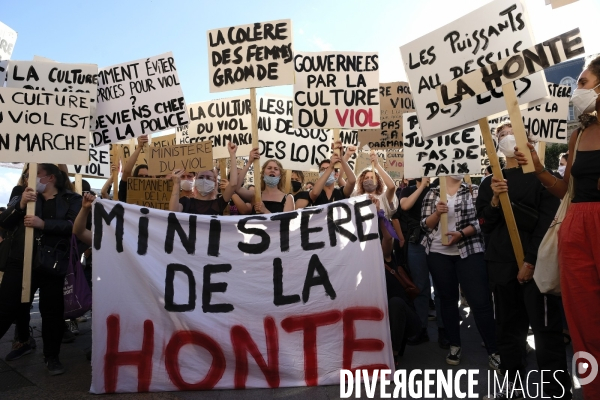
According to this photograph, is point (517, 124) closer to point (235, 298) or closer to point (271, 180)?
point (235, 298)

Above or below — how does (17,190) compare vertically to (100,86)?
below

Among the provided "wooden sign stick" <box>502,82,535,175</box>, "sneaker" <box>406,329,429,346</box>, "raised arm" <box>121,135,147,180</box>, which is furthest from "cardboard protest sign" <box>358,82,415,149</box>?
"wooden sign stick" <box>502,82,535,175</box>

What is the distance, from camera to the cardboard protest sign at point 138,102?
669 centimetres

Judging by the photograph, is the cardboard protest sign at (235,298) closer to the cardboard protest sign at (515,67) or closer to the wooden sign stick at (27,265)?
the wooden sign stick at (27,265)

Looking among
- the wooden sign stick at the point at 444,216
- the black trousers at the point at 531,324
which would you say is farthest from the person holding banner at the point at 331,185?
the black trousers at the point at 531,324

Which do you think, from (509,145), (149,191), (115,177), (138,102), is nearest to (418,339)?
(509,145)

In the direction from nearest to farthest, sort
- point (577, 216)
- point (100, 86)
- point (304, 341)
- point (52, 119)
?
point (577, 216) < point (304, 341) < point (52, 119) < point (100, 86)

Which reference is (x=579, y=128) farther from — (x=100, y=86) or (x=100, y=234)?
(x=100, y=86)

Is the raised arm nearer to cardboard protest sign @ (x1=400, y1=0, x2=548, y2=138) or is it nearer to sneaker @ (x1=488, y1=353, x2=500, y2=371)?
cardboard protest sign @ (x1=400, y1=0, x2=548, y2=138)

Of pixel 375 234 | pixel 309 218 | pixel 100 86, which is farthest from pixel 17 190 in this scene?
pixel 375 234

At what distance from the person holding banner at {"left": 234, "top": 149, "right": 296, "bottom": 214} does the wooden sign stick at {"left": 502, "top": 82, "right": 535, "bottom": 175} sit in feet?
8.37

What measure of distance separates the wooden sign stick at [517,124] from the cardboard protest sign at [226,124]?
13.6 ft

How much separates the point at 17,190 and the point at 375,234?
4.07 metres

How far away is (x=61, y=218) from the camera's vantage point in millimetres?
4988
